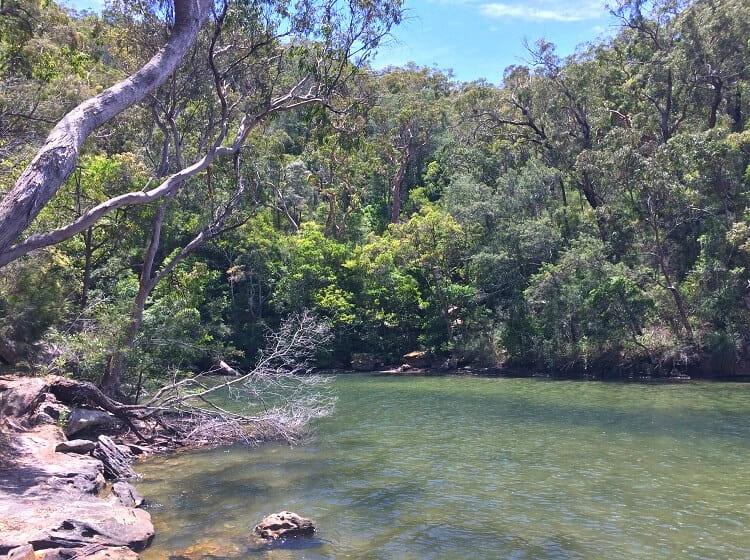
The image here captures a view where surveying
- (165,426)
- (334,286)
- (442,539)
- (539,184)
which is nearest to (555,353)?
(539,184)

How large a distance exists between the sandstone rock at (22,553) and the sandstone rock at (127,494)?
11.9 feet

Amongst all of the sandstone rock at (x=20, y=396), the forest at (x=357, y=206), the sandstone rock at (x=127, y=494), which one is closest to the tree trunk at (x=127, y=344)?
the forest at (x=357, y=206)

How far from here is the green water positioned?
991cm

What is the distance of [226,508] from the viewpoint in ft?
38.5

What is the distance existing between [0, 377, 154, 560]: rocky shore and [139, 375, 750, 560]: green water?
69cm

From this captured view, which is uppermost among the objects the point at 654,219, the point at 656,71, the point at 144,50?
the point at 656,71

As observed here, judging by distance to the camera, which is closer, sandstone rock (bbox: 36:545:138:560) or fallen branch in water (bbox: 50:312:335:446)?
sandstone rock (bbox: 36:545:138:560)

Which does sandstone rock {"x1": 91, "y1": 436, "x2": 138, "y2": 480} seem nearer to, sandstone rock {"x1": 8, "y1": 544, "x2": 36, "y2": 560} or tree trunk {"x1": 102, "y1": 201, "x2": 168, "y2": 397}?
tree trunk {"x1": 102, "y1": 201, "x2": 168, "y2": 397}

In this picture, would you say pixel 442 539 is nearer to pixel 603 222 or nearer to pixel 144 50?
pixel 144 50

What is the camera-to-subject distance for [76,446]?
A: 518 inches

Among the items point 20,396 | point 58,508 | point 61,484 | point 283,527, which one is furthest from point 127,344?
point 283,527

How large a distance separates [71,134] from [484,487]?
10122 mm

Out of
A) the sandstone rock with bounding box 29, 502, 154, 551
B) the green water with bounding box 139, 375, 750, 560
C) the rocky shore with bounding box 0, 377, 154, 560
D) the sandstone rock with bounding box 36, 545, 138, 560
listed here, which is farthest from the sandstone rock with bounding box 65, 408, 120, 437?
the sandstone rock with bounding box 36, 545, 138, 560

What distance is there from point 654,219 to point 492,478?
22.9 m
